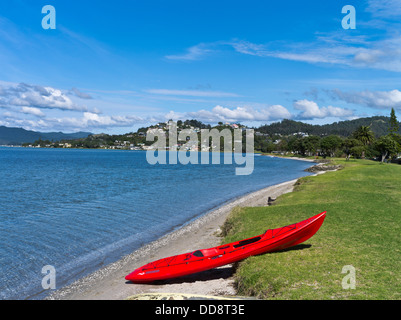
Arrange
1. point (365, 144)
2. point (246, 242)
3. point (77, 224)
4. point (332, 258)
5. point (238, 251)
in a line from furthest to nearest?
1. point (365, 144)
2. point (77, 224)
3. point (246, 242)
4. point (238, 251)
5. point (332, 258)

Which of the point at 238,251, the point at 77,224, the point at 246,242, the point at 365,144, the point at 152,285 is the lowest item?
the point at 77,224

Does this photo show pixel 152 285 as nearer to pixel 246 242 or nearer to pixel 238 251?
pixel 238 251

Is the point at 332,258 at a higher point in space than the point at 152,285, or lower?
higher

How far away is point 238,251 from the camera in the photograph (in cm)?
1243

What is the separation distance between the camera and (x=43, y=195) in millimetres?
40375

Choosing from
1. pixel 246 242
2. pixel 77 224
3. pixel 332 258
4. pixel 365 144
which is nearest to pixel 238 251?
pixel 246 242

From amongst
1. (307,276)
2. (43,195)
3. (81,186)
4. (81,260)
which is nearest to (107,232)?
(81,260)

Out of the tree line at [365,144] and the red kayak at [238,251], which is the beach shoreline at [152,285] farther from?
the tree line at [365,144]

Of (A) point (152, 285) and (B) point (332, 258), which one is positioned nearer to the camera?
(B) point (332, 258)

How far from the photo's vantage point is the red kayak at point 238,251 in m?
12.3

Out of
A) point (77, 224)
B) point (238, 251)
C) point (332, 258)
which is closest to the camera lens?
point (332, 258)

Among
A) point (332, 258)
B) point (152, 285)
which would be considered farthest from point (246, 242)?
point (152, 285)

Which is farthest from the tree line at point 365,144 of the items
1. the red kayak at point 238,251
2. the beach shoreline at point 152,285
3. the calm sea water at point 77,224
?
the red kayak at point 238,251
